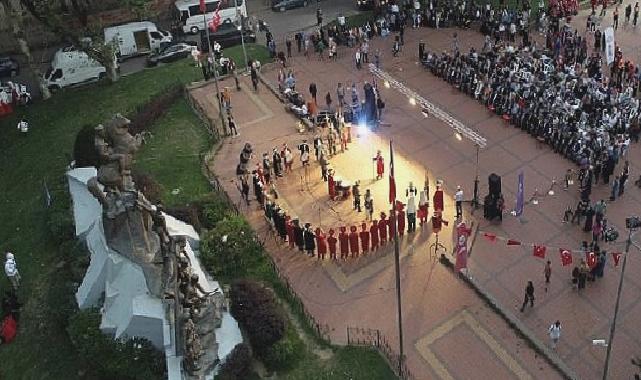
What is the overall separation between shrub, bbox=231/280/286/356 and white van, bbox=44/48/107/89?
74.0ft

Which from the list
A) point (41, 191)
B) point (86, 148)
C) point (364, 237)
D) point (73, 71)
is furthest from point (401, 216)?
point (73, 71)

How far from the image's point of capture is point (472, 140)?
3147cm

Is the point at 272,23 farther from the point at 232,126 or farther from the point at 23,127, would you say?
the point at 23,127

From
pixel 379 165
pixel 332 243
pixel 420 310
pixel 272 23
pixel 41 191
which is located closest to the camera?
pixel 420 310

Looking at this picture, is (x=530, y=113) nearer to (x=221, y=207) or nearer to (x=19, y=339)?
(x=221, y=207)

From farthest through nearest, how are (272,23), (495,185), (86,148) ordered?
1. (272,23)
2. (86,148)
3. (495,185)

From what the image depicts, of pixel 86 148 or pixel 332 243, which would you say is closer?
pixel 332 243

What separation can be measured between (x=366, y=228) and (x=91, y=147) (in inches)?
466

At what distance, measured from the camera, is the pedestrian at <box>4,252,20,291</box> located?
26141 mm

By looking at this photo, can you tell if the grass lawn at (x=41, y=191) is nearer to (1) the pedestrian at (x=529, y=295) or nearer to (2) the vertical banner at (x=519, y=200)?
(2) the vertical banner at (x=519, y=200)

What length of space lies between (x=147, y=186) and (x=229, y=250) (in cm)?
525

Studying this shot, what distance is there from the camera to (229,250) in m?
25.6

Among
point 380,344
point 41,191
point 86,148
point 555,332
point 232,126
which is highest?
point 86,148

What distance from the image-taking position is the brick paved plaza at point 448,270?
2252cm
